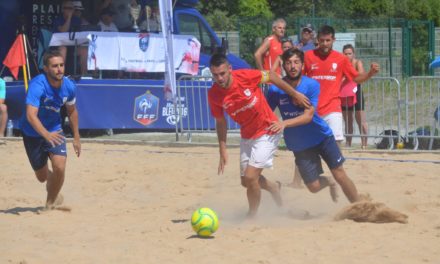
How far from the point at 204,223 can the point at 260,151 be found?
1138mm

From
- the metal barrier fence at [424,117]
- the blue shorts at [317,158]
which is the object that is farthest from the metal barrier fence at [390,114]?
the blue shorts at [317,158]

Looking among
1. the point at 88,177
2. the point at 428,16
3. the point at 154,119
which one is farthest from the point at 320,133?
the point at 428,16

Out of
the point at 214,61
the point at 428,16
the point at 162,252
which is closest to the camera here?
the point at 162,252

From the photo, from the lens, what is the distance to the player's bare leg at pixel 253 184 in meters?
8.59

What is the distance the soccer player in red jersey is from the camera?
8.48m

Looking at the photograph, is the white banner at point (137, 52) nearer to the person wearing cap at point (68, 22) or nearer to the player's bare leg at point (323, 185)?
the person wearing cap at point (68, 22)

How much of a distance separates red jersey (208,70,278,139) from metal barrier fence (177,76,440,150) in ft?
20.2

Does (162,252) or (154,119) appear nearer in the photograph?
(162,252)

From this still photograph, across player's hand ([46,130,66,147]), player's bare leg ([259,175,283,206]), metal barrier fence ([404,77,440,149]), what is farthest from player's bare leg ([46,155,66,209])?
metal barrier fence ([404,77,440,149])

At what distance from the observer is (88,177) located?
12195 mm

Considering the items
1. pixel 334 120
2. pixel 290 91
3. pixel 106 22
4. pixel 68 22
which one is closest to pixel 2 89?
pixel 68 22

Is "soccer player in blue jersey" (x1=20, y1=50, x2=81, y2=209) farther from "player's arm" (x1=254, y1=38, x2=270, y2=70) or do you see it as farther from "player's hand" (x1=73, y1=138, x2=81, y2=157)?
"player's arm" (x1=254, y1=38, x2=270, y2=70)

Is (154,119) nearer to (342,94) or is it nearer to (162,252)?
(342,94)

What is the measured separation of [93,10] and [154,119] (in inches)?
106
